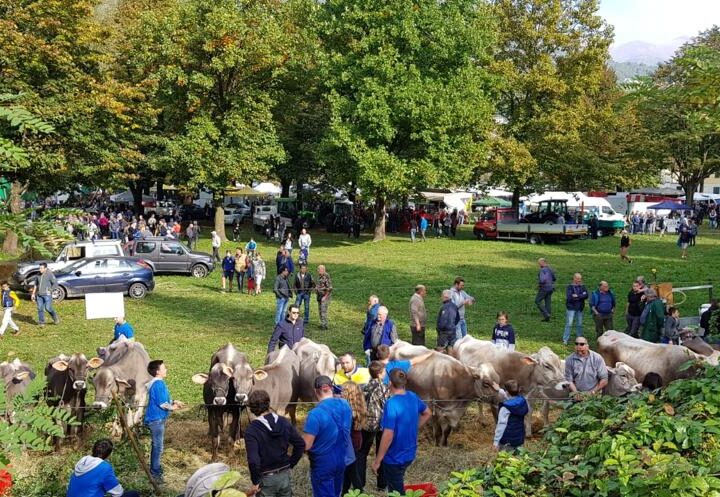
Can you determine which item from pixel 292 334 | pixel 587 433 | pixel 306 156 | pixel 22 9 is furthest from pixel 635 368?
pixel 306 156

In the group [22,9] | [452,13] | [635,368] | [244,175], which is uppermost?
[452,13]

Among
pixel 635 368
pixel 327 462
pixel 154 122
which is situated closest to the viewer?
pixel 327 462

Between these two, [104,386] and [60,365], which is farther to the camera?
[60,365]

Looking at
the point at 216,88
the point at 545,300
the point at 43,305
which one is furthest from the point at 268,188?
the point at 545,300

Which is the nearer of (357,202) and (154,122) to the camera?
(154,122)

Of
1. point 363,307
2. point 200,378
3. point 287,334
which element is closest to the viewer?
point 200,378

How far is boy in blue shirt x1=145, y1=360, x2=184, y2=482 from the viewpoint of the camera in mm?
9562

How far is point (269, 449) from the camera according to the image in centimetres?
714

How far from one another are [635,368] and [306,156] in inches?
1256

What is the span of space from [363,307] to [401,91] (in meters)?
15.7

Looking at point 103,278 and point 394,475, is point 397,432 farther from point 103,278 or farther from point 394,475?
point 103,278

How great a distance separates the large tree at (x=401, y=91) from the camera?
35125mm

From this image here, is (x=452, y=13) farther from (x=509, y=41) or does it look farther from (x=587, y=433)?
(x=587, y=433)

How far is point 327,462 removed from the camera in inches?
301
